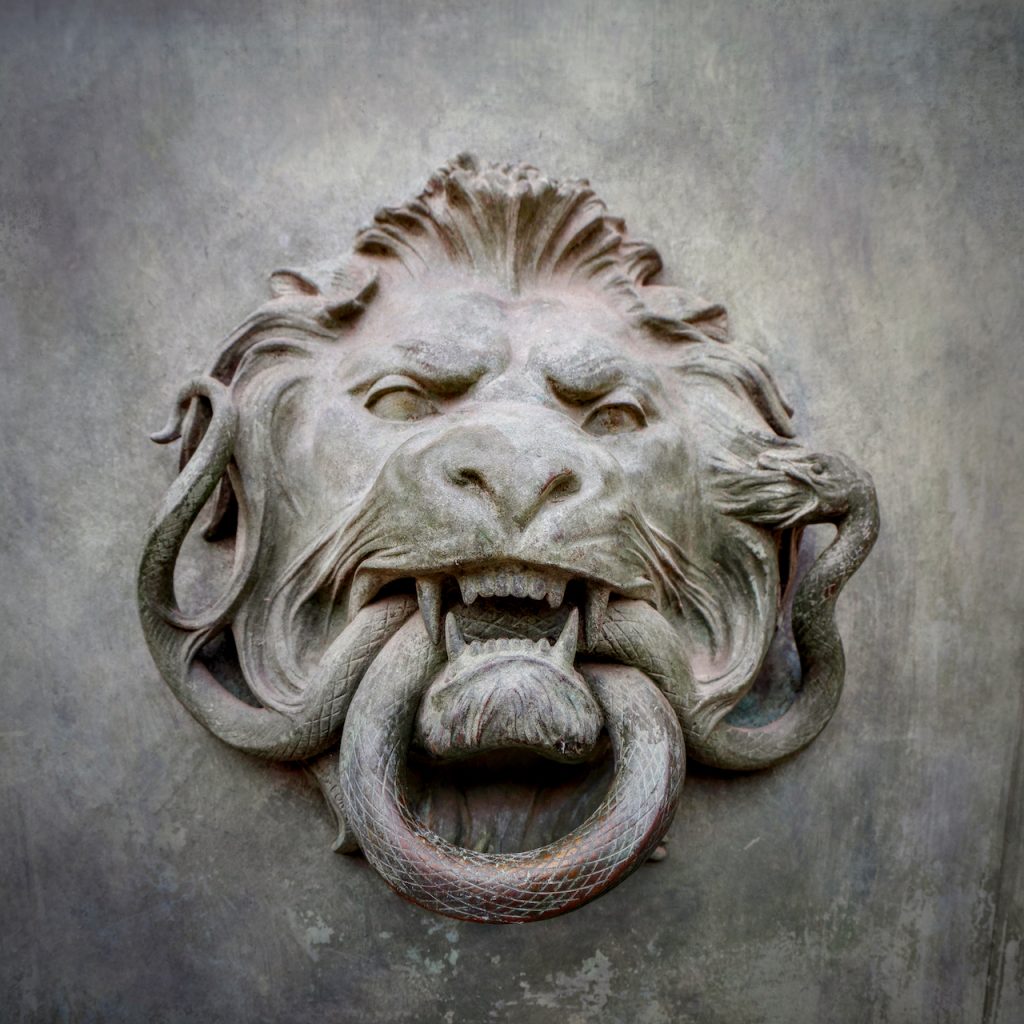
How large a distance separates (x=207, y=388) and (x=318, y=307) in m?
0.21

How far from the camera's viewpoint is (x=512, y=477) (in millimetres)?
1424

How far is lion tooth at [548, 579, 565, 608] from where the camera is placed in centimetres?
145

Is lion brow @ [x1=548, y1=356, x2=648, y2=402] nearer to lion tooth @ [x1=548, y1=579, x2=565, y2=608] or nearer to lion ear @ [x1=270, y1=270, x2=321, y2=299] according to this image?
lion tooth @ [x1=548, y1=579, x2=565, y2=608]

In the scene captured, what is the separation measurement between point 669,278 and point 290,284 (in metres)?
0.63

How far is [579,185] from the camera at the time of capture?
5.62 feet

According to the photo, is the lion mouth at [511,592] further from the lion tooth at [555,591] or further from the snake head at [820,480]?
the snake head at [820,480]

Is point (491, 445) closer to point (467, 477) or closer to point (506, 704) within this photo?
point (467, 477)

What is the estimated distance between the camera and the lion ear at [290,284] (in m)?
1.72

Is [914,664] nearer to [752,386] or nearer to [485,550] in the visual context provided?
[752,386]

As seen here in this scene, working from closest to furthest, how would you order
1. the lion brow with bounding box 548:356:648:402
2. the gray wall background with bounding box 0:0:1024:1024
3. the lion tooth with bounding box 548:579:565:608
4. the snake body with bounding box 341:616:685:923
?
the snake body with bounding box 341:616:685:923, the lion tooth with bounding box 548:579:565:608, the lion brow with bounding box 548:356:648:402, the gray wall background with bounding box 0:0:1024:1024

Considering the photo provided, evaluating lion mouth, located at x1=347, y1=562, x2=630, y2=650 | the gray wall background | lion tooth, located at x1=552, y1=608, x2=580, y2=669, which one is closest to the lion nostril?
lion mouth, located at x1=347, y1=562, x2=630, y2=650

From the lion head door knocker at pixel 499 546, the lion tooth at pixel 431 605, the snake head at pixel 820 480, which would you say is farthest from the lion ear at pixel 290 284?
the snake head at pixel 820 480

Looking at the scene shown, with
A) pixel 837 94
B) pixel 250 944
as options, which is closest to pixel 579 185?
pixel 837 94

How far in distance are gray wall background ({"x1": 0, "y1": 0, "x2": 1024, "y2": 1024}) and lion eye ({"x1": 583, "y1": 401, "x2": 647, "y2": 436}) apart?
1.25 ft
